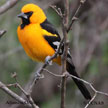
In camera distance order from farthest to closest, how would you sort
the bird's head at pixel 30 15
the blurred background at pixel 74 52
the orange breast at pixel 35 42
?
1. the blurred background at pixel 74 52
2. the bird's head at pixel 30 15
3. the orange breast at pixel 35 42

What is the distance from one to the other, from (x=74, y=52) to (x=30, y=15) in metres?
1.67

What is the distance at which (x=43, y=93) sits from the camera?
5840 millimetres

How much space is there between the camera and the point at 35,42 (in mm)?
3590

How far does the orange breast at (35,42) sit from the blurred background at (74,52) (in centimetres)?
106

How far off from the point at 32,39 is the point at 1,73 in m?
1.70

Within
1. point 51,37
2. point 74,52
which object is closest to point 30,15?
point 51,37

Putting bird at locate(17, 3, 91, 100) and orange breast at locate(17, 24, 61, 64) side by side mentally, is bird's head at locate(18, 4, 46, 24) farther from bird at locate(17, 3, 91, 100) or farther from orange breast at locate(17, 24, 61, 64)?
orange breast at locate(17, 24, 61, 64)

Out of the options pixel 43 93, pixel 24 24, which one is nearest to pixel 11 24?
pixel 24 24

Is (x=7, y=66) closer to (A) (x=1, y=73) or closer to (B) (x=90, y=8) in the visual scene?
(A) (x=1, y=73)

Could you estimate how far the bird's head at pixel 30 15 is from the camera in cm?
383

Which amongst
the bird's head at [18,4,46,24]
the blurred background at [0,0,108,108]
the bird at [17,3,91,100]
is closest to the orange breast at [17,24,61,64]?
the bird at [17,3,91,100]

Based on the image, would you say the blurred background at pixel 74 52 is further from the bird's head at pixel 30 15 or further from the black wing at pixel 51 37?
the black wing at pixel 51 37

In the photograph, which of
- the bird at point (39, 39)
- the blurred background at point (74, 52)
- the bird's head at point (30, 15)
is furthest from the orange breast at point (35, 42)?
the blurred background at point (74, 52)

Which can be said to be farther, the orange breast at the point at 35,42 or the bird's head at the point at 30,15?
the bird's head at the point at 30,15
